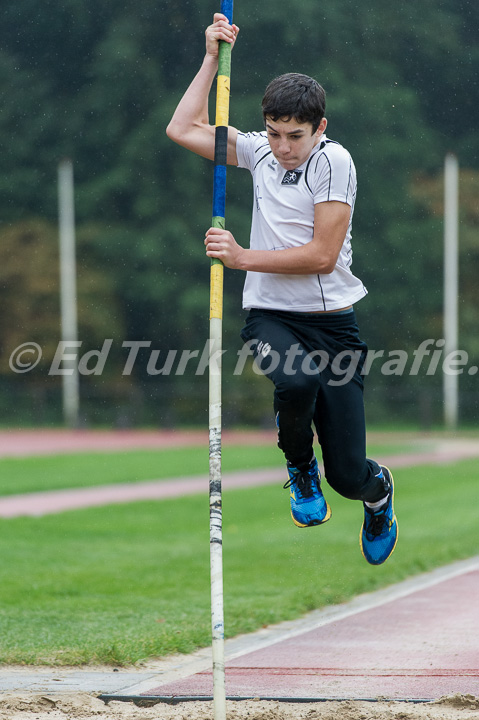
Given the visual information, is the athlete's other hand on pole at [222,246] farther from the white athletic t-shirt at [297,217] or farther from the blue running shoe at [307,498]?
the blue running shoe at [307,498]

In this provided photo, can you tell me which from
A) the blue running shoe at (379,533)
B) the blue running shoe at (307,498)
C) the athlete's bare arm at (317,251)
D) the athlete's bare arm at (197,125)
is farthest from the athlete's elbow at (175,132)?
the blue running shoe at (379,533)

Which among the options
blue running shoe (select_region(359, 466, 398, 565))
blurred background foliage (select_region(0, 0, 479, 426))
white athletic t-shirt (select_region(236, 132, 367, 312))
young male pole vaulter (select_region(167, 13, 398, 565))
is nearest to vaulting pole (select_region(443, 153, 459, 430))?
blurred background foliage (select_region(0, 0, 479, 426))

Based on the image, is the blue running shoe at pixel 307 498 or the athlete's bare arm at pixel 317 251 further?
the blue running shoe at pixel 307 498

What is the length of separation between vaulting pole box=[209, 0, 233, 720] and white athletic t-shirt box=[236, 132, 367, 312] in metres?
0.43

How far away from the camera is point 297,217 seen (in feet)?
16.7

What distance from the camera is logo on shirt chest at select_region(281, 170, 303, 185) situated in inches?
200

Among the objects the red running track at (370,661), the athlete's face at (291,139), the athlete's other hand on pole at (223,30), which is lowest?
the red running track at (370,661)

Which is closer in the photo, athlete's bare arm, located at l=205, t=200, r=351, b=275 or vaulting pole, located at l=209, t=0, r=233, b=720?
vaulting pole, located at l=209, t=0, r=233, b=720

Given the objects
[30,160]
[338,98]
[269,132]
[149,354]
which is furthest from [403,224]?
[269,132]

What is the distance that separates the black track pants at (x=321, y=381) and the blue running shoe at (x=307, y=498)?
0.11m

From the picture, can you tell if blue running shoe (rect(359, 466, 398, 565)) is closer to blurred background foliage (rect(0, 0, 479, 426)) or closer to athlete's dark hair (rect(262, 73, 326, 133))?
athlete's dark hair (rect(262, 73, 326, 133))

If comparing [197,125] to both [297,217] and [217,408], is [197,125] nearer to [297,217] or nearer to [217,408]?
[297,217]

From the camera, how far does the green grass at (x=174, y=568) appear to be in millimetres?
6719

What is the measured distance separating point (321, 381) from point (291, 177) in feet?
3.07
